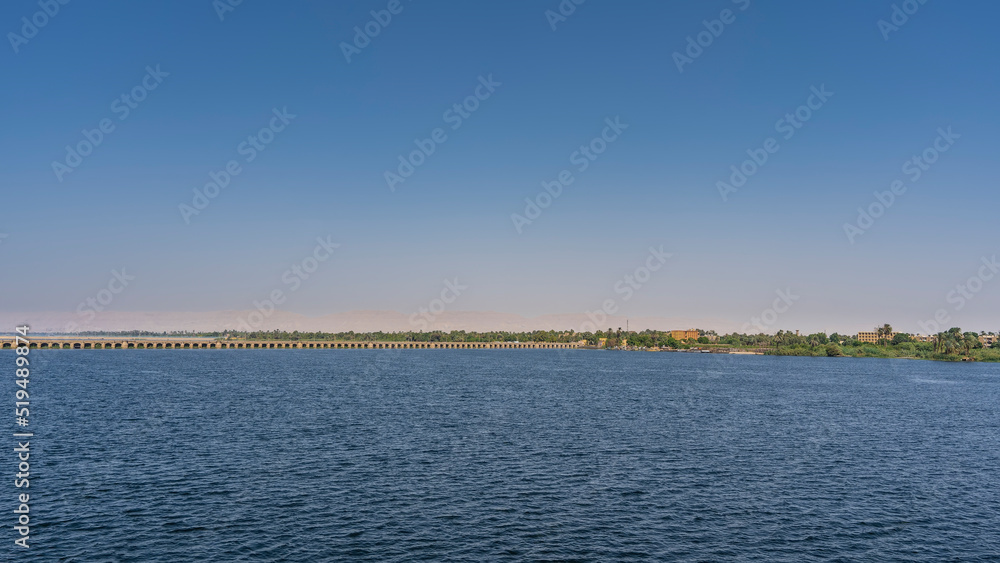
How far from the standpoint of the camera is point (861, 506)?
47.3m

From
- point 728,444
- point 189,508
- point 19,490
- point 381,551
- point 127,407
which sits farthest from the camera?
point 127,407

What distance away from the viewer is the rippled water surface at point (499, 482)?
124 ft

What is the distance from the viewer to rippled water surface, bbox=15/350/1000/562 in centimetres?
3781

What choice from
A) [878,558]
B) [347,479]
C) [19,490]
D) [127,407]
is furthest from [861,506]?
[127,407]

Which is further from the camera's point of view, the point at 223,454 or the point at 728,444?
the point at 728,444

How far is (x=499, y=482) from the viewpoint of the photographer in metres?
51.7

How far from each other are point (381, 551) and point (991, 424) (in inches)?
4128

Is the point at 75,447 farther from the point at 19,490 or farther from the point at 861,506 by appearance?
the point at 861,506

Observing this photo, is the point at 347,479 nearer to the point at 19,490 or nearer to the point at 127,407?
the point at 19,490

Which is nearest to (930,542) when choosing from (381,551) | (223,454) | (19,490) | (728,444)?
(728,444)

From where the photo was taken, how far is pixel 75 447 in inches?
2397

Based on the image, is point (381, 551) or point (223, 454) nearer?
point (381, 551)

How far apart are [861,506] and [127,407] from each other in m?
98.2

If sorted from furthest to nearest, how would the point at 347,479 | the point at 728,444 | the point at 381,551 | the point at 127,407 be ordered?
the point at 127,407, the point at 728,444, the point at 347,479, the point at 381,551
